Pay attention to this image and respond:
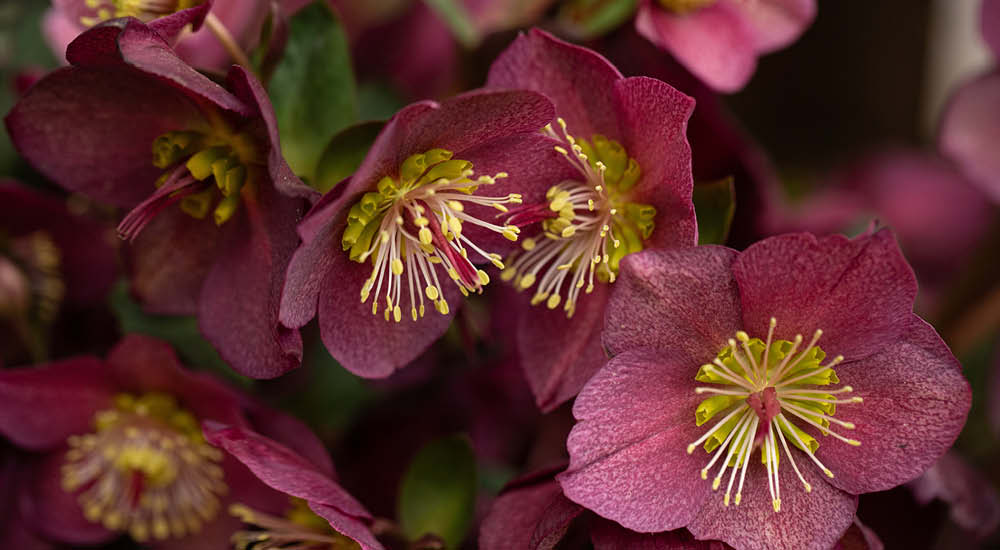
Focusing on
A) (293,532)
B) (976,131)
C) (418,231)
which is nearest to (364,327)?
(418,231)

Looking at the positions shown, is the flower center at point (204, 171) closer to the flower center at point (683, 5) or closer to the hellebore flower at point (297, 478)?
the hellebore flower at point (297, 478)

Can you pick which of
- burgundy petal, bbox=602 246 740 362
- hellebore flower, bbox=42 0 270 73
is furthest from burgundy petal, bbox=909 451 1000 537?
hellebore flower, bbox=42 0 270 73

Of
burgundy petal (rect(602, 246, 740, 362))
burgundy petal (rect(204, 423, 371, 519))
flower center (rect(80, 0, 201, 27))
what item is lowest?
burgundy petal (rect(204, 423, 371, 519))

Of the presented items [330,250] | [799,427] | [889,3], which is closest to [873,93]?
[889,3]

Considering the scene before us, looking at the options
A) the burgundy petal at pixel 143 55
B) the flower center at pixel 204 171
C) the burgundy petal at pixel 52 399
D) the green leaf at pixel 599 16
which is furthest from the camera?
the green leaf at pixel 599 16

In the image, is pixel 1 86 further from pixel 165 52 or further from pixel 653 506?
pixel 653 506

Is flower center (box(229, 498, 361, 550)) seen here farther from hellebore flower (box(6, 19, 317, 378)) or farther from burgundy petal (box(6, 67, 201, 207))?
burgundy petal (box(6, 67, 201, 207))

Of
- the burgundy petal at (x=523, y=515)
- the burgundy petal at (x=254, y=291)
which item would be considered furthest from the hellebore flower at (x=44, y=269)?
the burgundy petal at (x=523, y=515)
